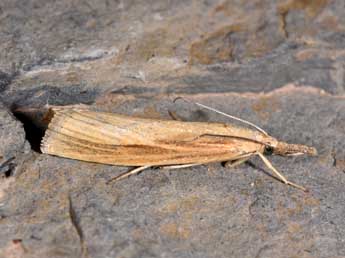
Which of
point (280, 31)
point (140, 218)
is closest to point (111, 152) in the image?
point (140, 218)

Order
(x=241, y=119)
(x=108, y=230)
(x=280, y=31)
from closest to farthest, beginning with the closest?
(x=108, y=230) → (x=241, y=119) → (x=280, y=31)

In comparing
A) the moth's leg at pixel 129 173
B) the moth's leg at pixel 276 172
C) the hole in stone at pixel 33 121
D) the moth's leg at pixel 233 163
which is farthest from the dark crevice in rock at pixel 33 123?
the moth's leg at pixel 276 172

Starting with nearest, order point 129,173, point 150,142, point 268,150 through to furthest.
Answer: point 129,173 → point 150,142 → point 268,150

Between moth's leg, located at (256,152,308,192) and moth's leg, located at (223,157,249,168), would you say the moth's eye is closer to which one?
moth's leg, located at (256,152,308,192)

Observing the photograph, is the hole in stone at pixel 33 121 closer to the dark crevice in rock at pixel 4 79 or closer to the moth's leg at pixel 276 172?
the dark crevice in rock at pixel 4 79

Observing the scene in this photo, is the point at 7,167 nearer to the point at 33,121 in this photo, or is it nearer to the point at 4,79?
the point at 33,121

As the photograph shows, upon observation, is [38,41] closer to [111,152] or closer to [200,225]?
[111,152]

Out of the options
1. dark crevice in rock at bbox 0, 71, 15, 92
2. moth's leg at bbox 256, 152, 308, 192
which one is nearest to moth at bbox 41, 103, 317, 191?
moth's leg at bbox 256, 152, 308, 192

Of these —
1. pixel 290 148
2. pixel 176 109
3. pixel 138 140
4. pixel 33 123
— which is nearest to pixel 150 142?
pixel 138 140
